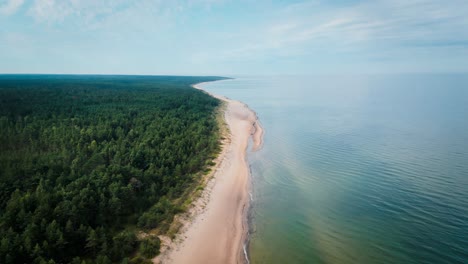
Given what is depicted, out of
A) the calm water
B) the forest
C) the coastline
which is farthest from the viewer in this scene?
the calm water

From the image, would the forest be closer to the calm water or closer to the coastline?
the coastline

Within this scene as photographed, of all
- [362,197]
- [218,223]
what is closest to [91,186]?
[218,223]

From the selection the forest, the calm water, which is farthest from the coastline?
the forest

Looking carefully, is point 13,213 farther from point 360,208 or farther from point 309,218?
point 360,208

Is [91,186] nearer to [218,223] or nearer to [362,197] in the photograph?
[218,223]

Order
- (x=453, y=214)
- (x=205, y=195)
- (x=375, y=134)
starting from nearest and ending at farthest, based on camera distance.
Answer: (x=453, y=214), (x=205, y=195), (x=375, y=134)

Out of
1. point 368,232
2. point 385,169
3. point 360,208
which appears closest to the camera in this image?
point 368,232

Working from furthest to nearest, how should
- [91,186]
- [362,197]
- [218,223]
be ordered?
1. [362,197]
2. [218,223]
3. [91,186]

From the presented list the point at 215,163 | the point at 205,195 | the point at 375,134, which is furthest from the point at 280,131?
the point at 205,195

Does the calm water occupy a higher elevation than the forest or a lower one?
lower
